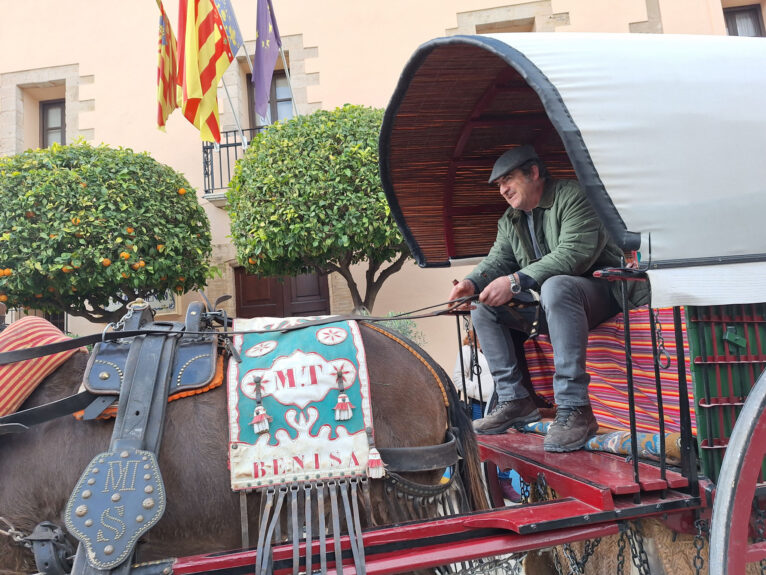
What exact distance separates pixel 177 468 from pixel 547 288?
1445 mm

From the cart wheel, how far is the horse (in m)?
0.81

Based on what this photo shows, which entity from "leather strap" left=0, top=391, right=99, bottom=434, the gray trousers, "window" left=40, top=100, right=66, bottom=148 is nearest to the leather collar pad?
"leather strap" left=0, top=391, right=99, bottom=434

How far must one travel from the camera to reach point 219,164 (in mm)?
8422

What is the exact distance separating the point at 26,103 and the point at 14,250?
15.2 feet

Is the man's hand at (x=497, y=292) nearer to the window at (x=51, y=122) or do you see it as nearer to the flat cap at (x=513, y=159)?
the flat cap at (x=513, y=159)

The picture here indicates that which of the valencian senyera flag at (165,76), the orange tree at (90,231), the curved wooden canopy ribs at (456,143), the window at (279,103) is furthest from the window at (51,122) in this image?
the curved wooden canopy ribs at (456,143)

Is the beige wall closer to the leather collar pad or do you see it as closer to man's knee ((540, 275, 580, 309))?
man's knee ((540, 275, 580, 309))

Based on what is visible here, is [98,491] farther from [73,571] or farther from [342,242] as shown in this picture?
[342,242]

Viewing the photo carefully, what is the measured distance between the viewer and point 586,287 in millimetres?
2219

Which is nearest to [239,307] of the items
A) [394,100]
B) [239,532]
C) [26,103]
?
[26,103]

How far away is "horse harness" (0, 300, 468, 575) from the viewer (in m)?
1.52

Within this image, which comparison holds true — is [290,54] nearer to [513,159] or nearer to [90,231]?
[90,231]

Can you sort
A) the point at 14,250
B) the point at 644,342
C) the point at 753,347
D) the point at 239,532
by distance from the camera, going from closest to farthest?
1. the point at 239,532
2. the point at 753,347
3. the point at 644,342
4. the point at 14,250

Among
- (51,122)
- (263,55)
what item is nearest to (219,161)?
(263,55)
